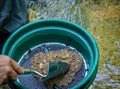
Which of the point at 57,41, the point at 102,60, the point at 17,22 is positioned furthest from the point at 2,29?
the point at 102,60

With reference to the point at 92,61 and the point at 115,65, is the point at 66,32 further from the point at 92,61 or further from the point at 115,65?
the point at 115,65

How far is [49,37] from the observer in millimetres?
2475

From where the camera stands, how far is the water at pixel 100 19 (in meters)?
2.72

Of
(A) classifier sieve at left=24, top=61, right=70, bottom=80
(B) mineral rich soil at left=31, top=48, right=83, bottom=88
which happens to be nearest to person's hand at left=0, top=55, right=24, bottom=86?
(A) classifier sieve at left=24, top=61, right=70, bottom=80

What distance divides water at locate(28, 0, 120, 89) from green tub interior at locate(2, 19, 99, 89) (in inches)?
16.8

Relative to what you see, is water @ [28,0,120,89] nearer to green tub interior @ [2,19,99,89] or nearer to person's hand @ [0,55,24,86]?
green tub interior @ [2,19,99,89]

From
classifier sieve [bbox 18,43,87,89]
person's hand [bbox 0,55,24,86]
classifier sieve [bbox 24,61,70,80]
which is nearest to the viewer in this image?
person's hand [bbox 0,55,24,86]

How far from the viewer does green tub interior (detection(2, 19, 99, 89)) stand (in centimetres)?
233

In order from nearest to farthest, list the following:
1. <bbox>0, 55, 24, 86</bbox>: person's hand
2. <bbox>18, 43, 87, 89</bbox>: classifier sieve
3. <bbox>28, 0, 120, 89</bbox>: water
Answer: <bbox>0, 55, 24, 86</bbox>: person's hand
<bbox>18, 43, 87, 89</bbox>: classifier sieve
<bbox>28, 0, 120, 89</bbox>: water

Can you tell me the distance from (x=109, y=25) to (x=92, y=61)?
864 mm

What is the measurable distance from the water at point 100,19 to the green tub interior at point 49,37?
426 millimetres

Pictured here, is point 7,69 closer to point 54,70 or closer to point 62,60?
point 54,70

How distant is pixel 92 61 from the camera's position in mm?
2221

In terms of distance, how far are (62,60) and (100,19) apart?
87cm
